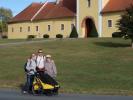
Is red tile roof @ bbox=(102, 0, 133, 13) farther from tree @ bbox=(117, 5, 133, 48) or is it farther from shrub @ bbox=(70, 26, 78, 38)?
tree @ bbox=(117, 5, 133, 48)

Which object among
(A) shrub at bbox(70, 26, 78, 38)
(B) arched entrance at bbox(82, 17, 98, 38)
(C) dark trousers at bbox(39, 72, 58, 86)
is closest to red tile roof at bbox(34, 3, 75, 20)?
(B) arched entrance at bbox(82, 17, 98, 38)

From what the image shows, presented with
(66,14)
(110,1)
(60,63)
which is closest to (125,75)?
(60,63)

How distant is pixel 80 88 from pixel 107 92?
90.4 inches

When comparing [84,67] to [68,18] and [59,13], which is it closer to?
[68,18]

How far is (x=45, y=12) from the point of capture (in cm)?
9281

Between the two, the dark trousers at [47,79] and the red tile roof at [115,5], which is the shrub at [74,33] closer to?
the red tile roof at [115,5]

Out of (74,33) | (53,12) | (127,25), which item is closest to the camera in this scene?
(127,25)

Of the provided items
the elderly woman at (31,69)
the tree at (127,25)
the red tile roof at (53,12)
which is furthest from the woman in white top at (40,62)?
the red tile roof at (53,12)

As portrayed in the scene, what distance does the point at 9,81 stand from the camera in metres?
29.3

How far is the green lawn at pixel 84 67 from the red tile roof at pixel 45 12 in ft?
100

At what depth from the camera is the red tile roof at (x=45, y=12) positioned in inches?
3393

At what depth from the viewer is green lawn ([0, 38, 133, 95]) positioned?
26364 mm

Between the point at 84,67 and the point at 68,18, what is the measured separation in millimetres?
48800

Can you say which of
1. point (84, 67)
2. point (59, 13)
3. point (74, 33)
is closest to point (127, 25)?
point (84, 67)
